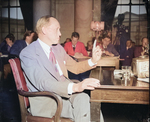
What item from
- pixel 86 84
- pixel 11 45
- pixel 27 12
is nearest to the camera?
pixel 86 84

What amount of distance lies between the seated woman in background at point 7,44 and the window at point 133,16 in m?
1.82

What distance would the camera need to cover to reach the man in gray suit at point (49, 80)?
1.83 metres

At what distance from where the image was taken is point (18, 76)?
2.01 metres

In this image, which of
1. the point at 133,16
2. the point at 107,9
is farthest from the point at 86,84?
the point at 133,16

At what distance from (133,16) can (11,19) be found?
207cm

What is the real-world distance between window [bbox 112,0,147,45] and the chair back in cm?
184

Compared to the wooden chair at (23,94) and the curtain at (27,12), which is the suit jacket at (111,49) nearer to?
the curtain at (27,12)

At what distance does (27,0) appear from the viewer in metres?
2.93

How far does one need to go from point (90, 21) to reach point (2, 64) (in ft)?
5.98

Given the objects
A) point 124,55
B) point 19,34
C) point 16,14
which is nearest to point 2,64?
point 19,34

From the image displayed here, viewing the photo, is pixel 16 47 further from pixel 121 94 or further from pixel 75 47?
pixel 121 94

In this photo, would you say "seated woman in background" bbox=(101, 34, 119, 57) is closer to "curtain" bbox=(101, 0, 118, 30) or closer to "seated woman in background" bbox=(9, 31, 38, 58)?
"curtain" bbox=(101, 0, 118, 30)

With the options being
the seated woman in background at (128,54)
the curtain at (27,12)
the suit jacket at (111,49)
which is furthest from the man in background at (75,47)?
the seated woman in background at (128,54)

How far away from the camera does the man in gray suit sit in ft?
6.00
